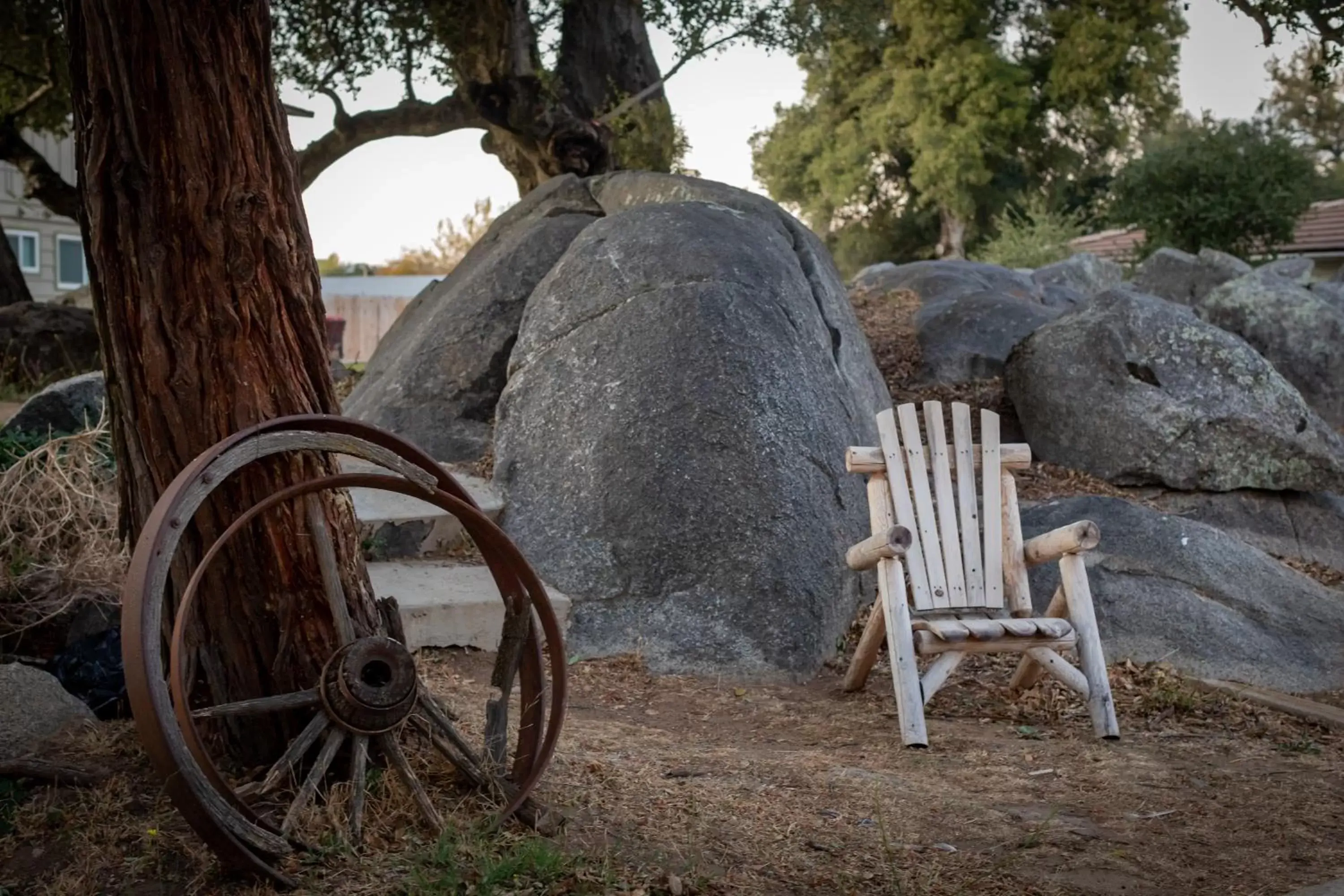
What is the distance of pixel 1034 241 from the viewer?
23.7 metres

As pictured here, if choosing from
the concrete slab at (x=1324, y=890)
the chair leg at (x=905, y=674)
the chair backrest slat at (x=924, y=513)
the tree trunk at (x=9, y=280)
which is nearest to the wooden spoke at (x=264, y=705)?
the chair leg at (x=905, y=674)

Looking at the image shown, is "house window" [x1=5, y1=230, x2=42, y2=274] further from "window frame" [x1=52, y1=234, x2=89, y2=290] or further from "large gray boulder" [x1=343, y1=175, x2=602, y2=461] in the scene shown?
"large gray boulder" [x1=343, y1=175, x2=602, y2=461]

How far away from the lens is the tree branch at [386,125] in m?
11.3

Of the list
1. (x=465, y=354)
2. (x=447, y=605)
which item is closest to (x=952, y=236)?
(x=465, y=354)

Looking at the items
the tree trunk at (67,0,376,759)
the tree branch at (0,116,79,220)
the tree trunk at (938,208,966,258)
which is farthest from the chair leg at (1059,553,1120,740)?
the tree trunk at (938,208,966,258)

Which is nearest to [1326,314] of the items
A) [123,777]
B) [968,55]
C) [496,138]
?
[496,138]

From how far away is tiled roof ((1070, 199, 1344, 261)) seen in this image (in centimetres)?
2561

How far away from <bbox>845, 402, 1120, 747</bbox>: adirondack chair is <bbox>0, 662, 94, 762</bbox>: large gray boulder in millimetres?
2849

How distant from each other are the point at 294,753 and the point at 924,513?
3.17 m

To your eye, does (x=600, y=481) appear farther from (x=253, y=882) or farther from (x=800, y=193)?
(x=800, y=193)

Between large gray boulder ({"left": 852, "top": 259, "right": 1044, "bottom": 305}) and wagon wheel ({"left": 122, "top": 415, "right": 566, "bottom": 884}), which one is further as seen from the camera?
large gray boulder ({"left": 852, "top": 259, "right": 1044, "bottom": 305})

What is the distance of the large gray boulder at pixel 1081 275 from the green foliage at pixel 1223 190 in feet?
9.50

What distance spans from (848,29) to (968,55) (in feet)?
61.3

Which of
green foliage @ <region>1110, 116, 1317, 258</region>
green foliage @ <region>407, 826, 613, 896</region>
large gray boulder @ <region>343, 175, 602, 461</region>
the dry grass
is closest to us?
green foliage @ <region>407, 826, 613, 896</region>
